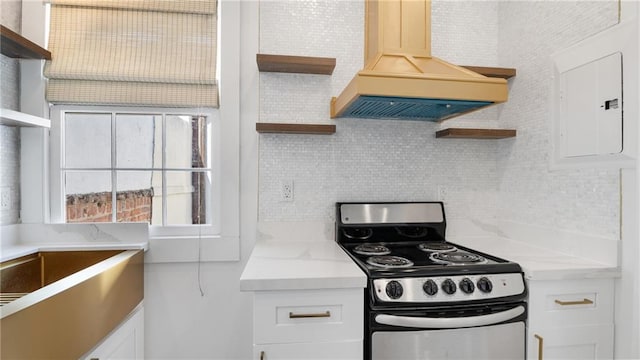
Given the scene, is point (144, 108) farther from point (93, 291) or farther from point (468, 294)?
point (468, 294)

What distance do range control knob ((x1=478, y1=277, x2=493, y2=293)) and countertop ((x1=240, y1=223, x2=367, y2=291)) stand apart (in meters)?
0.46

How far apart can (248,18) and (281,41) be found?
8.6 inches

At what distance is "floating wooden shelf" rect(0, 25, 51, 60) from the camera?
1.41 m

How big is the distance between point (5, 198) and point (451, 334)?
7.05 feet

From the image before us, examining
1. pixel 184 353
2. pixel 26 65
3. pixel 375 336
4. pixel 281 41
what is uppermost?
pixel 281 41

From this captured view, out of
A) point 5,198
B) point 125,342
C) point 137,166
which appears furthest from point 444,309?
point 5,198

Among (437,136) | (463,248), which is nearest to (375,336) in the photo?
(463,248)

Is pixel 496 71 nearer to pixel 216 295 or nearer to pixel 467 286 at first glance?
pixel 467 286

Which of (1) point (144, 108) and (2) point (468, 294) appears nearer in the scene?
(2) point (468, 294)

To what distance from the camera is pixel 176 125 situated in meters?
1.84

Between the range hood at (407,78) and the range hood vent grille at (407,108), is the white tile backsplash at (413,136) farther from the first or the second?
the range hood at (407,78)

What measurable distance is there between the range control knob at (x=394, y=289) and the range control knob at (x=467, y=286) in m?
0.25

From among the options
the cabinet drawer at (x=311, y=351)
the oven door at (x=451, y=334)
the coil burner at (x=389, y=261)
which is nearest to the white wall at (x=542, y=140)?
the oven door at (x=451, y=334)

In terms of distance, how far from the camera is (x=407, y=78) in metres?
A: 1.26
